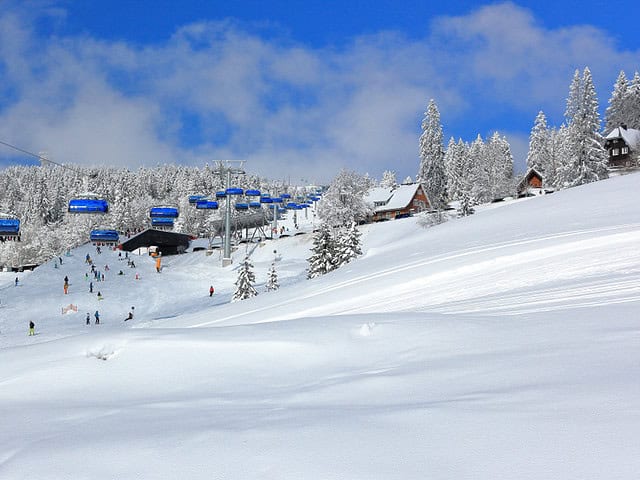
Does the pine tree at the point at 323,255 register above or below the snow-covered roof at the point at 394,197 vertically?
below

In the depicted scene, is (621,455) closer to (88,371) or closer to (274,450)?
(274,450)

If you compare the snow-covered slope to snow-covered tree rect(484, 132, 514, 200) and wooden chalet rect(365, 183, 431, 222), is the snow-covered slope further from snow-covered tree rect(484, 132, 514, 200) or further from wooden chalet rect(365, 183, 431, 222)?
snow-covered tree rect(484, 132, 514, 200)

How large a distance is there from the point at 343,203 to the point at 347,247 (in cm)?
3474

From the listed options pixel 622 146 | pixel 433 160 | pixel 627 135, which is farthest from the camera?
pixel 433 160

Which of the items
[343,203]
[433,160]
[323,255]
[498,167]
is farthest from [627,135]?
[323,255]

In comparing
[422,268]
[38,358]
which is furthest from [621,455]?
[422,268]

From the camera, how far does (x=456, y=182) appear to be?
80.8m

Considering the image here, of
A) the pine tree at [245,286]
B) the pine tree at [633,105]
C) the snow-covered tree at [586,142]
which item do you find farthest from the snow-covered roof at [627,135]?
the pine tree at [245,286]

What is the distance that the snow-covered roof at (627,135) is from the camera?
6038cm

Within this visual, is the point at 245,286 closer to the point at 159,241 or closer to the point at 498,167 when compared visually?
the point at 159,241

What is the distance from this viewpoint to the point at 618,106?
68062mm

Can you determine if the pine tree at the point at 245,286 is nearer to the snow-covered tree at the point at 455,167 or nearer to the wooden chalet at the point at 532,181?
the wooden chalet at the point at 532,181

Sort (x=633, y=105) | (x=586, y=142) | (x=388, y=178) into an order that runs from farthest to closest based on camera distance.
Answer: (x=388, y=178)
(x=633, y=105)
(x=586, y=142)

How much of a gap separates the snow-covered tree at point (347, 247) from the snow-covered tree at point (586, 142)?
939 inches
